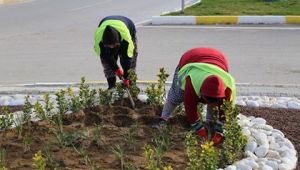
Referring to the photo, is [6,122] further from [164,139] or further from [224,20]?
[224,20]

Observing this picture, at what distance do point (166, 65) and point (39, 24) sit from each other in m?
6.29

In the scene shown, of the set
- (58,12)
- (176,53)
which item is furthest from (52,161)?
(58,12)

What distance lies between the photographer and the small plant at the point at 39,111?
5953mm

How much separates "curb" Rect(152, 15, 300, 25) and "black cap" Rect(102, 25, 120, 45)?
7.48m

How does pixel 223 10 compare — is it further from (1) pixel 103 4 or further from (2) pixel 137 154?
(2) pixel 137 154

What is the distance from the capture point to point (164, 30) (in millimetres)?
13359

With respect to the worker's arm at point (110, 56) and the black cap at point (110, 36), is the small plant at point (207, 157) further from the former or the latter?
the worker's arm at point (110, 56)

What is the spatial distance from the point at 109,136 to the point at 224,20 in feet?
28.0

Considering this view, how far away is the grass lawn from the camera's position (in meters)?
14.5

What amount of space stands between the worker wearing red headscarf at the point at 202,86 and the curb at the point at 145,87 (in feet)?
7.03

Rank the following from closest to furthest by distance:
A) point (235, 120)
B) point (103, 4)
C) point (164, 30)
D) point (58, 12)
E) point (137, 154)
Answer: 1. point (235, 120)
2. point (137, 154)
3. point (164, 30)
4. point (58, 12)
5. point (103, 4)

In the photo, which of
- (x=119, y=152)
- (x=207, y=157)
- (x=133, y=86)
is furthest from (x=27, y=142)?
(x=207, y=157)

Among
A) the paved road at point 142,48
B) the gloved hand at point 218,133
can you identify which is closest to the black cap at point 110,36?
the gloved hand at point 218,133

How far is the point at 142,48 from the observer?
11273 millimetres
